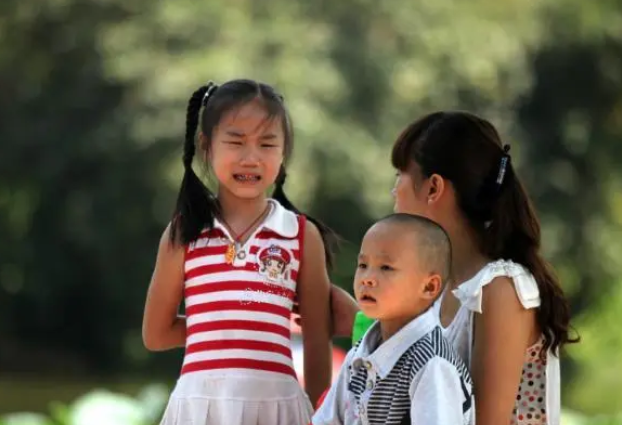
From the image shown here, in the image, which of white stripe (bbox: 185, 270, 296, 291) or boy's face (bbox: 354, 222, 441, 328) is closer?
boy's face (bbox: 354, 222, 441, 328)

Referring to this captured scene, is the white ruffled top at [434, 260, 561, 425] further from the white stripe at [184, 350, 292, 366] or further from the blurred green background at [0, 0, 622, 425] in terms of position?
the blurred green background at [0, 0, 622, 425]

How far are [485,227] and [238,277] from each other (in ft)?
1.77

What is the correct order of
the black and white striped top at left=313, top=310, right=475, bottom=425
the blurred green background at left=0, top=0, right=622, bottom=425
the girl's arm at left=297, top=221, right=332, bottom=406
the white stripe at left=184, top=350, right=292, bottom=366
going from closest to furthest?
the black and white striped top at left=313, top=310, right=475, bottom=425
the white stripe at left=184, top=350, right=292, bottom=366
the girl's arm at left=297, top=221, right=332, bottom=406
the blurred green background at left=0, top=0, right=622, bottom=425

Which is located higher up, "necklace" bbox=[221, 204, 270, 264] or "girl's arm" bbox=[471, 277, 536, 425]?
"necklace" bbox=[221, 204, 270, 264]

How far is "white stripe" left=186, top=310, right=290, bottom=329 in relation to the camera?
107 inches

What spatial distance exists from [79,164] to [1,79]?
199 cm

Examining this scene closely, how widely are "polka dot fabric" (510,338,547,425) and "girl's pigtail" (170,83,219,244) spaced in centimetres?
75

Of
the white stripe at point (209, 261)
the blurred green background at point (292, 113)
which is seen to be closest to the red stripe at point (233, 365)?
the white stripe at point (209, 261)

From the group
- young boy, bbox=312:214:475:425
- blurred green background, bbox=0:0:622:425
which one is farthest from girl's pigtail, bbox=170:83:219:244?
blurred green background, bbox=0:0:622:425

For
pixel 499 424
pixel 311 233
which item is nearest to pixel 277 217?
pixel 311 233

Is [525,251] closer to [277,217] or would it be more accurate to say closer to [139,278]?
[277,217]

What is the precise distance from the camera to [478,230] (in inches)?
106

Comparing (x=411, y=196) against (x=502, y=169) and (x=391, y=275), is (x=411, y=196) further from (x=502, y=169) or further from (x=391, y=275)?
(x=391, y=275)

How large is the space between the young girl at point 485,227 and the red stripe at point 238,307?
35 centimetres
